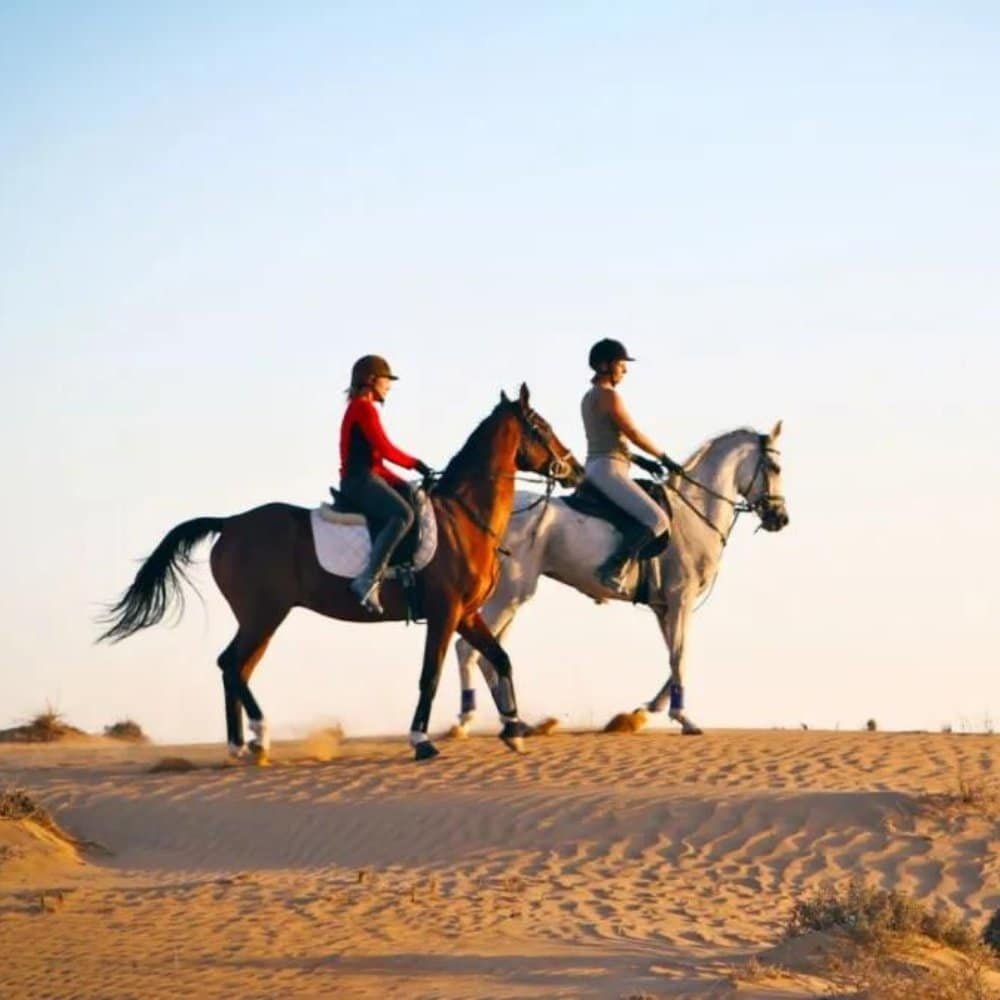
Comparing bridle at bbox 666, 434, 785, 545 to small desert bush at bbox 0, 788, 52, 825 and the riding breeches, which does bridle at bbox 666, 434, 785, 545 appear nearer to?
the riding breeches

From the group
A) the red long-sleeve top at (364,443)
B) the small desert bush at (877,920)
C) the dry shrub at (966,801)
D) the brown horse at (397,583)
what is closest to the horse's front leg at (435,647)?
the brown horse at (397,583)

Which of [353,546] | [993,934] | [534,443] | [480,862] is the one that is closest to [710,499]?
[534,443]

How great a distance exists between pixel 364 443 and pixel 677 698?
164 inches

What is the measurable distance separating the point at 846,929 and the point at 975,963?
83 cm

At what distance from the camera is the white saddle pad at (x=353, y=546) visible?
20.7 m

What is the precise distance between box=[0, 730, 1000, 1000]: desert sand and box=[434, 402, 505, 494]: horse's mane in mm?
2261

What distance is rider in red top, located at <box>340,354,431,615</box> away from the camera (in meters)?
20.5

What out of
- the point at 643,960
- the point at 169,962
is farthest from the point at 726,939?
the point at 169,962

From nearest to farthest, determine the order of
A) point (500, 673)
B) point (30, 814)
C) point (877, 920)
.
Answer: point (877, 920), point (30, 814), point (500, 673)

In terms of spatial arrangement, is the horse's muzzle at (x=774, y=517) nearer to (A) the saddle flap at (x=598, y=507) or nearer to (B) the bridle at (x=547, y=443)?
(A) the saddle flap at (x=598, y=507)

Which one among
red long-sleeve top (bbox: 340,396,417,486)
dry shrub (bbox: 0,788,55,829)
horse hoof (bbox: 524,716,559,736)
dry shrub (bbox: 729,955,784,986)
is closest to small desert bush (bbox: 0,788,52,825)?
dry shrub (bbox: 0,788,55,829)

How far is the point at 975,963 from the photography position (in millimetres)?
13359

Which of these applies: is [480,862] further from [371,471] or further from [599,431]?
[599,431]

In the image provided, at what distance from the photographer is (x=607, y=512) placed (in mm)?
22438
